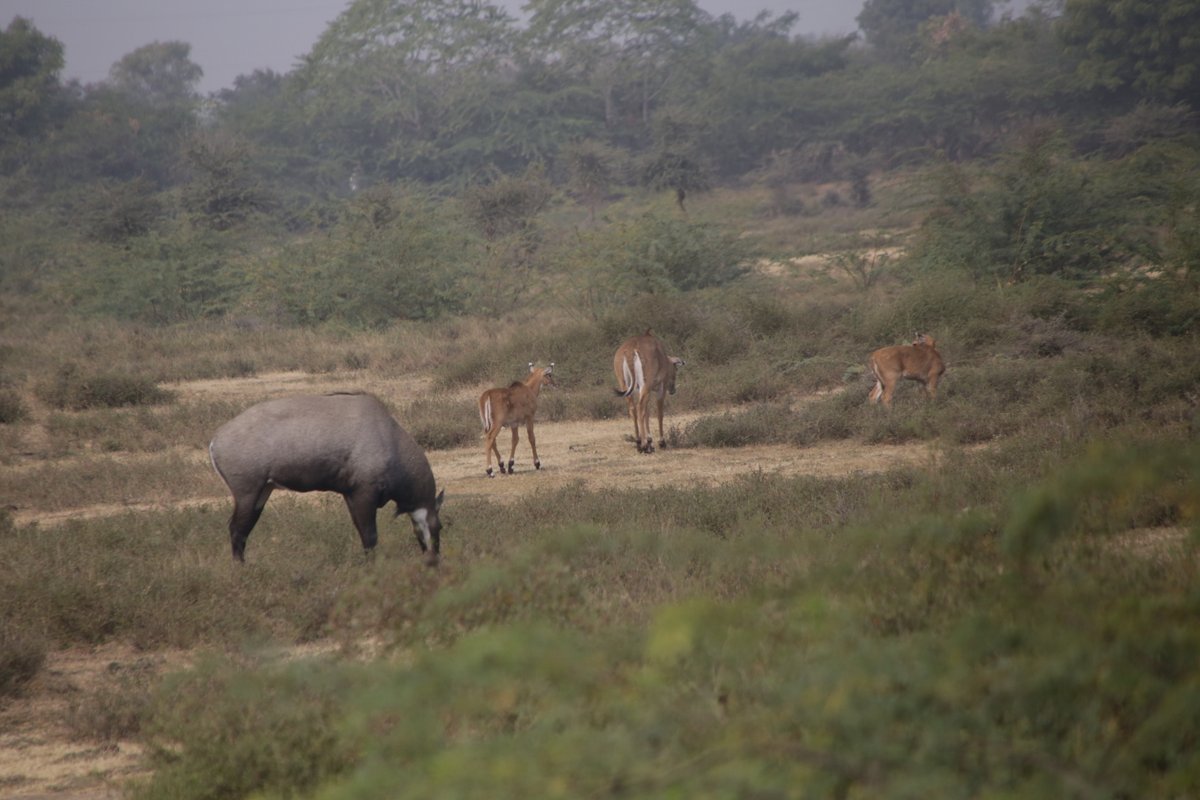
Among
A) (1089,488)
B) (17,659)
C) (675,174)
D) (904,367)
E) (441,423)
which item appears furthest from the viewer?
(675,174)

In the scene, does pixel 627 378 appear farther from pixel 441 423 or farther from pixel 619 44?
pixel 619 44

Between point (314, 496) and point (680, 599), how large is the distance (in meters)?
5.65

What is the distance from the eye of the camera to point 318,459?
7.09 m

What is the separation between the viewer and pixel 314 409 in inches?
284

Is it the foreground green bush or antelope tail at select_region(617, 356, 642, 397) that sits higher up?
the foreground green bush

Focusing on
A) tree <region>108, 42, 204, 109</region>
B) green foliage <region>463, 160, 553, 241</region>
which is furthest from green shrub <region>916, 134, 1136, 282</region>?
tree <region>108, 42, 204, 109</region>

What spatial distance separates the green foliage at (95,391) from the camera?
1441cm

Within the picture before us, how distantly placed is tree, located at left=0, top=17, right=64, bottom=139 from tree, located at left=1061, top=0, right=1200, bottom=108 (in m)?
41.5

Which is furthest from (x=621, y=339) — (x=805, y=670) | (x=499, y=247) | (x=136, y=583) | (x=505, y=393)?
(x=805, y=670)

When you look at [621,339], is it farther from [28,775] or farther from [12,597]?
[28,775]

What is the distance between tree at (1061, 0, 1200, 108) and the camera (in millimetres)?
32688

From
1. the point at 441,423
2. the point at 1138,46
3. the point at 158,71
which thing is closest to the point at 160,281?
the point at 441,423

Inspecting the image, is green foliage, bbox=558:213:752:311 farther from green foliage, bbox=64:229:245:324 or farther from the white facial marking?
the white facial marking

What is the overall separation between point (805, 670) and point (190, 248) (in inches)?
975
